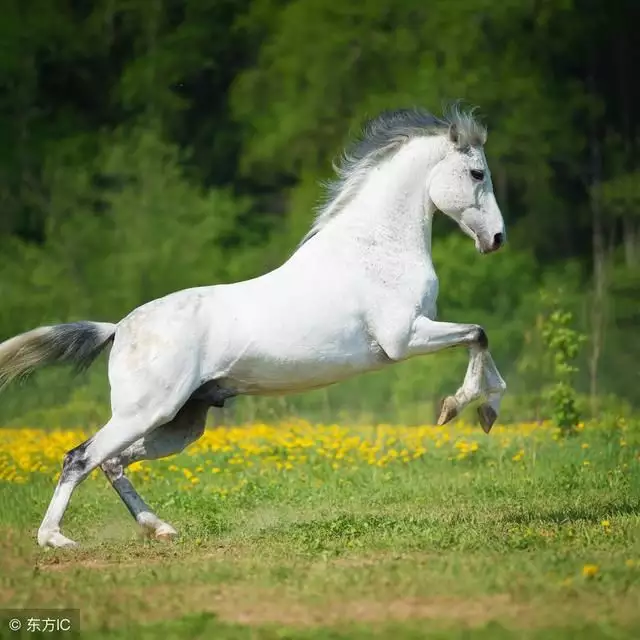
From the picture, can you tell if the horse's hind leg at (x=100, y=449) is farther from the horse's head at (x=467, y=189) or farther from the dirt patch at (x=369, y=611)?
the horse's head at (x=467, y=189)

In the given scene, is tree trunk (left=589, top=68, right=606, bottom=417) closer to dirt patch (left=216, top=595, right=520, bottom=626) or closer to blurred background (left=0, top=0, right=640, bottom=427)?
blurred background (left=0, top=0, right=640, bottom=427)

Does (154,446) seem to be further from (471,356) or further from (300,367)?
(471,356)

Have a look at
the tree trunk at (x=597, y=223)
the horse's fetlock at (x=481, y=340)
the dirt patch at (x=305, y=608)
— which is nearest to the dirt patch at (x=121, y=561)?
the dirt patch at (x=305, y=608)

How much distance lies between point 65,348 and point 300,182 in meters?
15.1

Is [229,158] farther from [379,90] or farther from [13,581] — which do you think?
[13,581]

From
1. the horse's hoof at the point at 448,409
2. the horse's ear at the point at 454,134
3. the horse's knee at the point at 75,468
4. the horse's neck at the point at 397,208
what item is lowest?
the horse's knee at the point at 75,468

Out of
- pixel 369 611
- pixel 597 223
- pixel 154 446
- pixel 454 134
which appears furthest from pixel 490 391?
pixel 597 223

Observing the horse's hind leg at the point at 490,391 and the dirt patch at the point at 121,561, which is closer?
the dirt patch at the point at 121,561

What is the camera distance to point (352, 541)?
24.3 ft

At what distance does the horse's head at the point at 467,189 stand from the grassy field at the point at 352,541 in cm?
Answer: 183

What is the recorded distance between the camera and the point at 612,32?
24.8 meters

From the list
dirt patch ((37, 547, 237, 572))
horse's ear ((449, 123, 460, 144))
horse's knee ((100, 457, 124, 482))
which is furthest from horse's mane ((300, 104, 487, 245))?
dirt patch ((37, 547, 237, 572))

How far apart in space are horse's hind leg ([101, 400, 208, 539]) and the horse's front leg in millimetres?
1400

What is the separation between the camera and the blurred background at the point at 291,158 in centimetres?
1792
